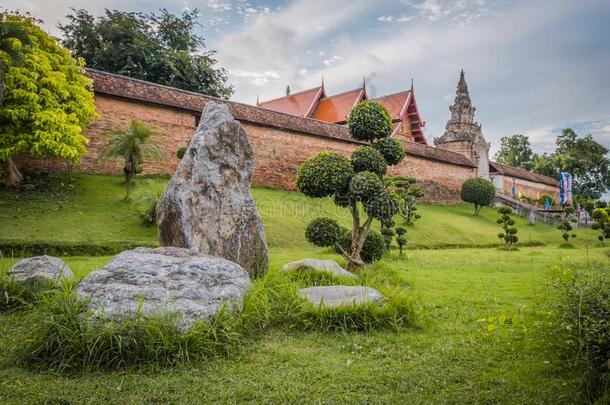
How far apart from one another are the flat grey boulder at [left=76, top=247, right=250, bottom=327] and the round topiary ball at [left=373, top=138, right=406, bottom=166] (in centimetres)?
432

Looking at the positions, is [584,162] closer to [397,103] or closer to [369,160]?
[397,103]

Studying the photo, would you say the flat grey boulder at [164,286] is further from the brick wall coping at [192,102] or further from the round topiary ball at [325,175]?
the brick wall coping at [192,102]

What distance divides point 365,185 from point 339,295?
2.67 metres

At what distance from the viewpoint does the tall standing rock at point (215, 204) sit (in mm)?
5789

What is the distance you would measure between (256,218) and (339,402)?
3801 mm

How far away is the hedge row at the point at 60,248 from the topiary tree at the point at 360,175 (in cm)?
508

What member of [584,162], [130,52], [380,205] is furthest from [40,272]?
[584,162]

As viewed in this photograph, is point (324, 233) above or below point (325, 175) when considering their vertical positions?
below

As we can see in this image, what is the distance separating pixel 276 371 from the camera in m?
3.30

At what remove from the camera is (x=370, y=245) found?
26.3ft

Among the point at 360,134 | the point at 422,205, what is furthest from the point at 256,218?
the point at 422,205

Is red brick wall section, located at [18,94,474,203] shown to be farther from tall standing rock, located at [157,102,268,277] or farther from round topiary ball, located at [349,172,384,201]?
round topiary ball, located at [349,172,384,201]

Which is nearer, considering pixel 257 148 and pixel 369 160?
pixel 369 160

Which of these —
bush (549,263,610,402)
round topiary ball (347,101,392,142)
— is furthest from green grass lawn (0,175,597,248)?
bush (549,263,610,402)
